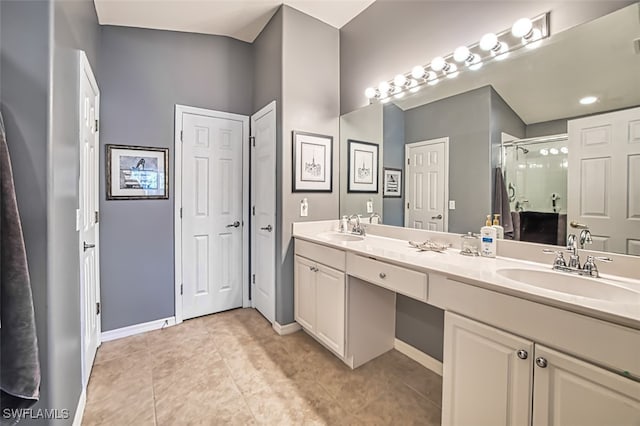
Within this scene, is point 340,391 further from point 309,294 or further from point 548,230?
point 548,230

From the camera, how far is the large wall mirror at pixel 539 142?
1.27m

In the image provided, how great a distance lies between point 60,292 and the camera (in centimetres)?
129

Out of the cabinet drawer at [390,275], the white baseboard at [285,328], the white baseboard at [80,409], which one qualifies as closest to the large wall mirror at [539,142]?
the cabinet drawer at [390,275]

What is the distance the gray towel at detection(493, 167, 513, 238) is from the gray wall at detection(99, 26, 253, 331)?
2.59 metres

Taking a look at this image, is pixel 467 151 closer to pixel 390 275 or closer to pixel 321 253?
pixel 390 275

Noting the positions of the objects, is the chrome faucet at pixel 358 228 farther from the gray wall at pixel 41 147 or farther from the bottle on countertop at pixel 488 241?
the gray wall at pixel 41 147

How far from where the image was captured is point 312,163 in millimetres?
2684

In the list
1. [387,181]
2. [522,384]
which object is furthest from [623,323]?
[387,181]

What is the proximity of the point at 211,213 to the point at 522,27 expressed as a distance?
109 inches

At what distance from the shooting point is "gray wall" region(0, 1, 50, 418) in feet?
3.59

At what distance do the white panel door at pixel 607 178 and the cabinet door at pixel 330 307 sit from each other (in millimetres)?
1346

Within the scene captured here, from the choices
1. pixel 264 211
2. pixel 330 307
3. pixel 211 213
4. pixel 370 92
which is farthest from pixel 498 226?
pixel 211 213

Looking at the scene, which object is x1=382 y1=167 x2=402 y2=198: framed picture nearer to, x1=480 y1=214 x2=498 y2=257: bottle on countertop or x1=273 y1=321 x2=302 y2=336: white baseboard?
x1=480 y1=214 x2=498 y2=257: bottle on countertop

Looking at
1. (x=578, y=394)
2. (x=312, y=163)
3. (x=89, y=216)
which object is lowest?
(x=578, y=394)
